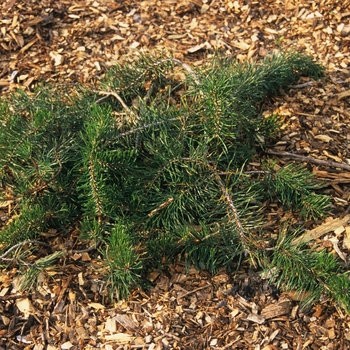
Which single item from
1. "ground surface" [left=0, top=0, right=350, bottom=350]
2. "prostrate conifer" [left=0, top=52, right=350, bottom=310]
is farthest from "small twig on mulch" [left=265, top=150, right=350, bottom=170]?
"prostrate conifer" [left=0, top=52, right=350, bottom=310]

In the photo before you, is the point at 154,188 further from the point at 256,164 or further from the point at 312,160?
the point at 312,160

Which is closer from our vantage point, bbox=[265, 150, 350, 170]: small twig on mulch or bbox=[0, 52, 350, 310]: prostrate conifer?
bbox=[0, 52, 350, 310]: prostrate conifer

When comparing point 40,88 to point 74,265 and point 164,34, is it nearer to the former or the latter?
point 74,265

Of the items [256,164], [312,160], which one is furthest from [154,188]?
[312,160]

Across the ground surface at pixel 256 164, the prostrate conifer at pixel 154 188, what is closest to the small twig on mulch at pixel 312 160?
the ground surface at pixel 256 164

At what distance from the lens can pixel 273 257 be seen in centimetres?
218

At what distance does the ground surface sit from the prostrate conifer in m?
0.10

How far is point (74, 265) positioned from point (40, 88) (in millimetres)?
835

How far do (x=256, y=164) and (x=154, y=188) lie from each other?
59 cm

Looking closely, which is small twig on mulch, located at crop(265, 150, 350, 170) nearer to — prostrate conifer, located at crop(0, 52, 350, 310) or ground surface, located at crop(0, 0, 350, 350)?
ground surface, located at crop(0, 0, 350, 350)

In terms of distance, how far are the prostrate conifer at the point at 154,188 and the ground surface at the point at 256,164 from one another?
10 centimetres

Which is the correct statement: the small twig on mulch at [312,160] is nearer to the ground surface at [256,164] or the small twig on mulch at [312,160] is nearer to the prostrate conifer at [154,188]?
the ground surface at [256,164]

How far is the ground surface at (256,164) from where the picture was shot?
2158 millimetres

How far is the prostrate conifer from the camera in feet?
7.04
